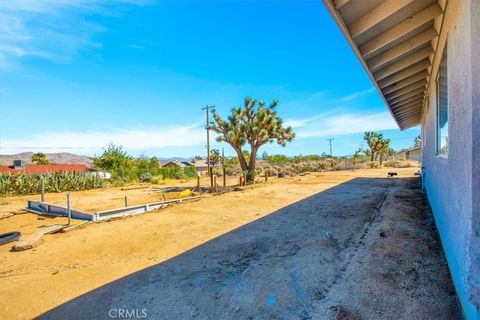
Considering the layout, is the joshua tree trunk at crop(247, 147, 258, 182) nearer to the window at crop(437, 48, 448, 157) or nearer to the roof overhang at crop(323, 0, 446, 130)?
the roof overhang at crop(323, 0, 446, 130)

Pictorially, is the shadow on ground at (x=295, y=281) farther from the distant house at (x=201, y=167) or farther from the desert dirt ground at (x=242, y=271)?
the distant house at (x=201, y=167)

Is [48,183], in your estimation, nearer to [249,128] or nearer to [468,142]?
[249,128]

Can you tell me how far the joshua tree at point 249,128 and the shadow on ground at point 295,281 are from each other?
466 inches

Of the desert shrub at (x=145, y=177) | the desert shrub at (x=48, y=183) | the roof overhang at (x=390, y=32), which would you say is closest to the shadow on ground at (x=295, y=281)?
the roof overhang at (x=390, y=32)

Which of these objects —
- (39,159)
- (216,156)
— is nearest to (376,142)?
(216,156)

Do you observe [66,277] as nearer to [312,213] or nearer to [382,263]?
[382,263]

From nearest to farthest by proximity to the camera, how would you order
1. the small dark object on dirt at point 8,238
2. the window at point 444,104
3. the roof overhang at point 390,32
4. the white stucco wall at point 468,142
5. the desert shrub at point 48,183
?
the white stucco wall at point 468,142, the roof overhang at point 390,32, the window at point 444,104, the small dark object on dirt at point 8,238, the desert shrub at point 48,183

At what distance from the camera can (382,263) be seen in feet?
11.0

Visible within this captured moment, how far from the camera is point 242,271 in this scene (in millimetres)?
3438

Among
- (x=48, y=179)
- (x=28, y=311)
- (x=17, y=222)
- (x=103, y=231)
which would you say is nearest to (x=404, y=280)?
(x=28, y=311)

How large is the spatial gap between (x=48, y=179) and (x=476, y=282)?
19884mm

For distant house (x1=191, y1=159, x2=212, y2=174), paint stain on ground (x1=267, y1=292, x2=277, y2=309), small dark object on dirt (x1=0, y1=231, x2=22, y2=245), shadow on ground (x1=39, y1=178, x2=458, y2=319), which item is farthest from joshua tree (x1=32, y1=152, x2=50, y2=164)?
paint stain on ground (x1=267, y1=292, x2=277, y2=309)

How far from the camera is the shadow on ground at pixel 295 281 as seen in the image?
8.16 ft

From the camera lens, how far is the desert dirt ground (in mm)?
2564
